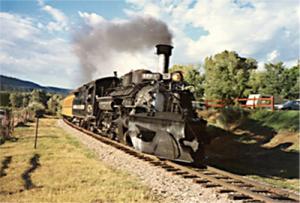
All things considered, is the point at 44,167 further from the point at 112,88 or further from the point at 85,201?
the point at 112,88

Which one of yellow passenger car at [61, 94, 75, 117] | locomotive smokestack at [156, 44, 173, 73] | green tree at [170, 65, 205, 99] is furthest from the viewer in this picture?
green tree at [170, 65, 205, 99]

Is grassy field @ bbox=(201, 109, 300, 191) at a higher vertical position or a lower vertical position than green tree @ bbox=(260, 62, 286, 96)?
lower

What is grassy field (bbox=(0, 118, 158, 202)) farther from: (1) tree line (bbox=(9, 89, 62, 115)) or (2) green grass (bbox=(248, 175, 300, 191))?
(1) tree line (bbox=(9, 89, 62, 115))

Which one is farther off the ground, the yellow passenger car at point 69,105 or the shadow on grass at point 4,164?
the yellow passenger car at point 69,105

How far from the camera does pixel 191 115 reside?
31.8ft

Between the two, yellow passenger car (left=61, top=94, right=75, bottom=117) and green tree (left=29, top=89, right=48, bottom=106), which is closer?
yellow passenger car (left=61, top=94, right=75, bottom=117)

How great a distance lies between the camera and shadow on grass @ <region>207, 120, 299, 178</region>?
→ 10.7 meters

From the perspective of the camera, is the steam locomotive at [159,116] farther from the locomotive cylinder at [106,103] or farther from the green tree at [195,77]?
the green tree at [195,77]

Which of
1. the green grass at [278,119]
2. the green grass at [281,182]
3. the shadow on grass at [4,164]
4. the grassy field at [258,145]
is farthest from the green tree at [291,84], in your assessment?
the shadow on grass at [4,164]

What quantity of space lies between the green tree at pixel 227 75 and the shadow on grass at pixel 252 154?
11.6 metres

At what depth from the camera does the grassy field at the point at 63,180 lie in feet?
20.2

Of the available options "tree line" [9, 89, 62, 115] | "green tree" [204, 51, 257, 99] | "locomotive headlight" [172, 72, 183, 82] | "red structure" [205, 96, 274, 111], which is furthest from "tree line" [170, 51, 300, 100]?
"locomotive headlight" [172, 72, 183, 82]

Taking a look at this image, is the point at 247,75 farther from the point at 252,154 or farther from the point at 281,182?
the point at 281,182

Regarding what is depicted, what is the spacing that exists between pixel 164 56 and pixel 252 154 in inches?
222
